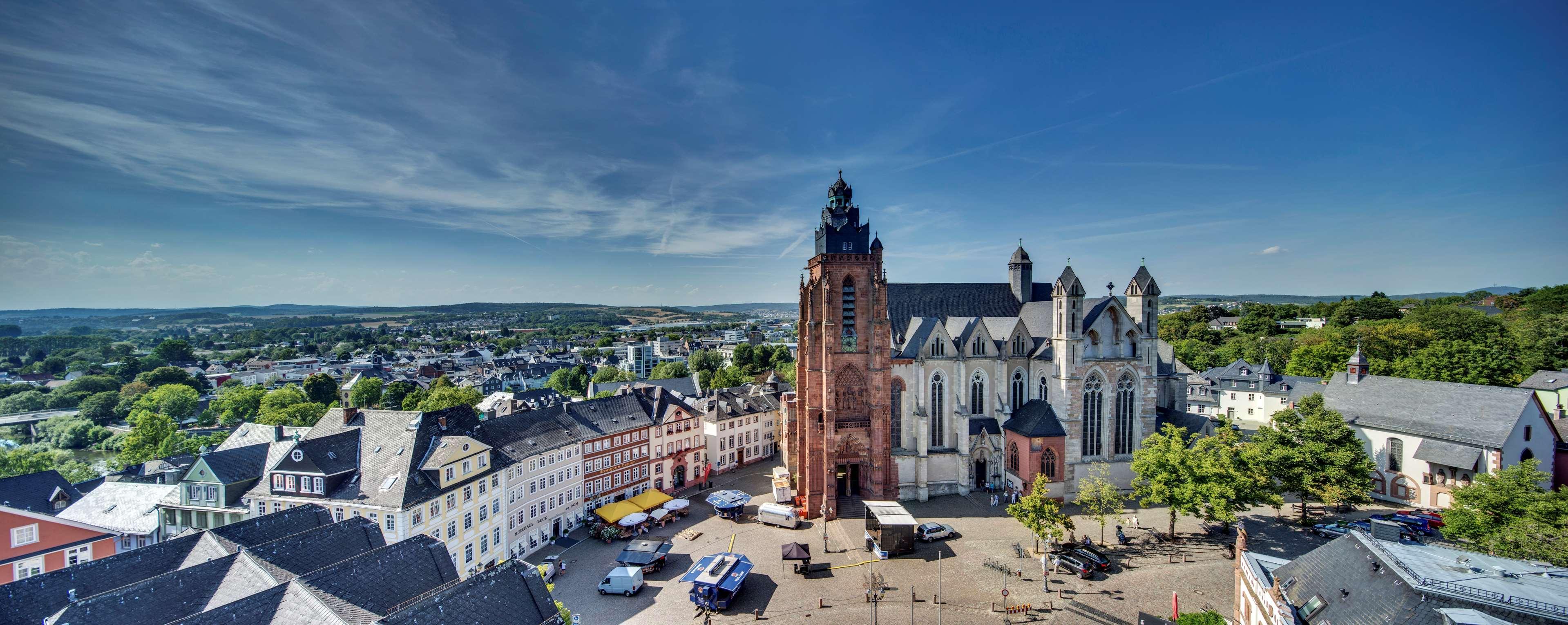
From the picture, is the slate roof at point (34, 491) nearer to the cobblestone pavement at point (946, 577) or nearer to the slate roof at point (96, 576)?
the slate roof at point (96, 576)

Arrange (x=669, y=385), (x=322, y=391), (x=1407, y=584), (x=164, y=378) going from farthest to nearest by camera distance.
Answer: (x=164, y=378) < (x=322, y=391) < (x=669, y=385) < (x=1407, y=584)

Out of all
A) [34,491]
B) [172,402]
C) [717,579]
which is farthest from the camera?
[172,402]

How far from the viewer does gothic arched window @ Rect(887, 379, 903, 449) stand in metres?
41.0

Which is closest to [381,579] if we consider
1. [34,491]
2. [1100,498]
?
[34,491]

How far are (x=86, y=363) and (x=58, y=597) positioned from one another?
176m

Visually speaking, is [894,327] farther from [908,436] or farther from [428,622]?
[428,622]

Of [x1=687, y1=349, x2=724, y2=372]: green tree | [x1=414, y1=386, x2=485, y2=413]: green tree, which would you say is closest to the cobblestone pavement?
[x1=414, y1=386, x2=485, y2=413]: green tree

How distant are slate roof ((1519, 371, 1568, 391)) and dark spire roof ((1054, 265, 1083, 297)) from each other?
130ft

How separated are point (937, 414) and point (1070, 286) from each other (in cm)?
1305

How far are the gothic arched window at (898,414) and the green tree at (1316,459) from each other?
Answer: 1991 cm

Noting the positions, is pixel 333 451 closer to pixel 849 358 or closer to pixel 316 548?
pixel 316 548

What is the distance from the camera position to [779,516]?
35750 millimetres

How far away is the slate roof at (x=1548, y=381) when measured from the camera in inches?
1693

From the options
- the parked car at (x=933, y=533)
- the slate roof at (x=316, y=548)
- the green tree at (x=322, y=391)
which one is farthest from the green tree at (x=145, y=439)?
the parked car at (x=933, y=533)
